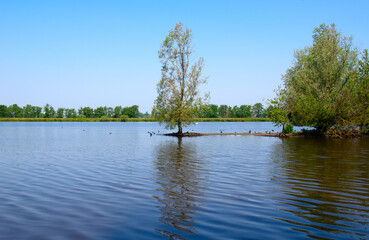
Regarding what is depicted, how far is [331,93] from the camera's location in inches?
1730

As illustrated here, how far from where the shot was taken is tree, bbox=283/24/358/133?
43656 millimetres

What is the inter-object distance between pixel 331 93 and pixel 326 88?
2099 mm

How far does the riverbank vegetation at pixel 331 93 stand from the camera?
43781 mm

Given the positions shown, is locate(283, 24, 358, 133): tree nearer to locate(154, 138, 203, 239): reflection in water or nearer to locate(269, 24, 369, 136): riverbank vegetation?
locate(269, 24, 369, 136): riverbank vegetation

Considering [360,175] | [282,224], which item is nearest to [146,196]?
[282,224]

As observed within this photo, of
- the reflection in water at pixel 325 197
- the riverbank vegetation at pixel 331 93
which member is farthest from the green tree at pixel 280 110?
the reflection in water at pixel 325 197

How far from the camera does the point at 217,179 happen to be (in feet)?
46.2

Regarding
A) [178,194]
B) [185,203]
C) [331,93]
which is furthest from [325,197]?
[331,93]

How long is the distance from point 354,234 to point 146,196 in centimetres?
665

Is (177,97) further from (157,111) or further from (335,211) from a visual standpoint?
(335,211)

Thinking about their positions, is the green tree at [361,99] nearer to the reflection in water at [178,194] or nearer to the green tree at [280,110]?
the green tree at [280,110]

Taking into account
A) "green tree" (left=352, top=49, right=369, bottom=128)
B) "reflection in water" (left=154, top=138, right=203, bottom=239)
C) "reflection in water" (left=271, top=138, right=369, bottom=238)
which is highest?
"green tree" (left=352, top=49, right=369, bottom=128)

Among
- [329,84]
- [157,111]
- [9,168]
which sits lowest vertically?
[9,168]

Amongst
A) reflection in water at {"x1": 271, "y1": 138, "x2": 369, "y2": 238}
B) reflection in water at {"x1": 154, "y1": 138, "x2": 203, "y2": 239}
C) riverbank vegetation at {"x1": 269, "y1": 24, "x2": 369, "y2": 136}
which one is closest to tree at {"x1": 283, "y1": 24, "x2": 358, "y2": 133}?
riverbank vegetation at {"x1": 269, "y1": 24, "x2": 369, "y2": 136}
